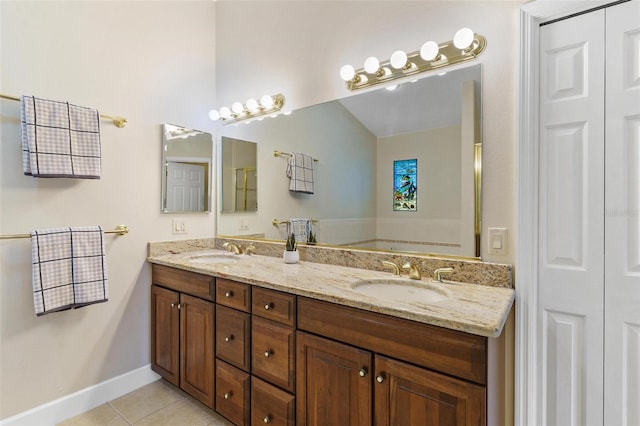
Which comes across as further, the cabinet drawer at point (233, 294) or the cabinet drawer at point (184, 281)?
the cabinet drawer at point (184, 281)

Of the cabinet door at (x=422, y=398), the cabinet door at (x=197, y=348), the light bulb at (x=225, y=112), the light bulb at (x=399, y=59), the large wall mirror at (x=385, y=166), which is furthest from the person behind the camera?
the light bulb at (x=225, y=112)

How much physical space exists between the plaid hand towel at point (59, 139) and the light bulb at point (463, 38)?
197cm

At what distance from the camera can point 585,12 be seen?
4.10 feet

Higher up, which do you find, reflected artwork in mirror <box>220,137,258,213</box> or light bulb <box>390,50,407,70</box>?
light bulb <box>390,50,407,70</box>

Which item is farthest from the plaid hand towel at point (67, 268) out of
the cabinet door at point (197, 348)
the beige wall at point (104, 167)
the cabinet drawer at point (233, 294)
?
the cabinet drawer at point (233, 294)

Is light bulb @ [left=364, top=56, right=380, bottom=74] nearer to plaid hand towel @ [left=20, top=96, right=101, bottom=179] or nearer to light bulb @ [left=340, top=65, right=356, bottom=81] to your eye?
light bulb @ [left=340, top=65, right=356, bottom=81]

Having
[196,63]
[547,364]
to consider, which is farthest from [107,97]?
[547,364]

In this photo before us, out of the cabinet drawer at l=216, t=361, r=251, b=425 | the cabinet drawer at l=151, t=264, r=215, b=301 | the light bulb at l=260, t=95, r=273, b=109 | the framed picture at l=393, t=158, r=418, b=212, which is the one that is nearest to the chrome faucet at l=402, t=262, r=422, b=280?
the framed picture at l=393, t=158, r=418, b=212

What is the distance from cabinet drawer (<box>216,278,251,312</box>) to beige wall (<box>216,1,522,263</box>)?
3.77 ft

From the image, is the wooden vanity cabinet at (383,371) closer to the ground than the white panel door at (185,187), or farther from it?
closer to the ground

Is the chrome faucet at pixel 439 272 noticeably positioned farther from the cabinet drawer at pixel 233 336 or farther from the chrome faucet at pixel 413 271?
the cabinet drawer at pixel 233 336

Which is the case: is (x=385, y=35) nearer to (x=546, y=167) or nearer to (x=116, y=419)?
(x=546, y=167)

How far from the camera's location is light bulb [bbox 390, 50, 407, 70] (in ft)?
5.24

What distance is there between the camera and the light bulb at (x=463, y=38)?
141 centimetres
